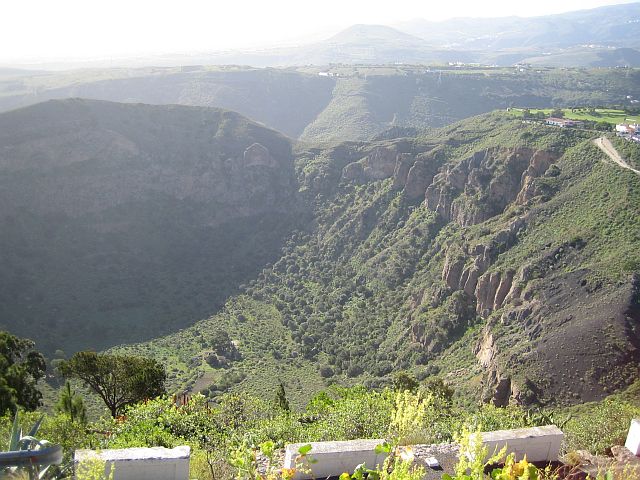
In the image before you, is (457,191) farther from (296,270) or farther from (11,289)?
(11,289)

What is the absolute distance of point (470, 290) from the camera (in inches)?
1950

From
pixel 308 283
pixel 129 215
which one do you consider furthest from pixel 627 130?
pixel 129 215

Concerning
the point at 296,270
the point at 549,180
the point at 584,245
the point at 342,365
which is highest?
the point at 549,180

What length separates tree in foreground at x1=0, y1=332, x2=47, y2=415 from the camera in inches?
991

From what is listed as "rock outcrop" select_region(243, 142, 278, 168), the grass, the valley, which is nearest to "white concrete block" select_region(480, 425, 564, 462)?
the valley

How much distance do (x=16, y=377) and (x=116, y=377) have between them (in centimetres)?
497

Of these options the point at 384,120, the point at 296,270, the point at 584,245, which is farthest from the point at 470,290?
the point at 384,120

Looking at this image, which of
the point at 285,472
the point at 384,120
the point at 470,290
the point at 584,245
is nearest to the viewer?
the point at 285,472

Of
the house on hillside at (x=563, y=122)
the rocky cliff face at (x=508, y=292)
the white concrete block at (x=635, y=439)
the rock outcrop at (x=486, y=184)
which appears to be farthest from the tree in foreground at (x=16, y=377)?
the house on hillside at (x=563, y=122)

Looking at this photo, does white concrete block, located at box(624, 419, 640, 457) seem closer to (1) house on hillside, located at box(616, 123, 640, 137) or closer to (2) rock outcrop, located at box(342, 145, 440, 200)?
(1) house on hillside, located at box(616, 123, 640, 137)

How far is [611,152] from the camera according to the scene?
172ft

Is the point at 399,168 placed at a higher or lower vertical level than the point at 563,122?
lower

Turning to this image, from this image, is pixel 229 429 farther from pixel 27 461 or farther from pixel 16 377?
pixel 16 377

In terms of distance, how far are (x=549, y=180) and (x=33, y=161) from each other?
6463 cm
